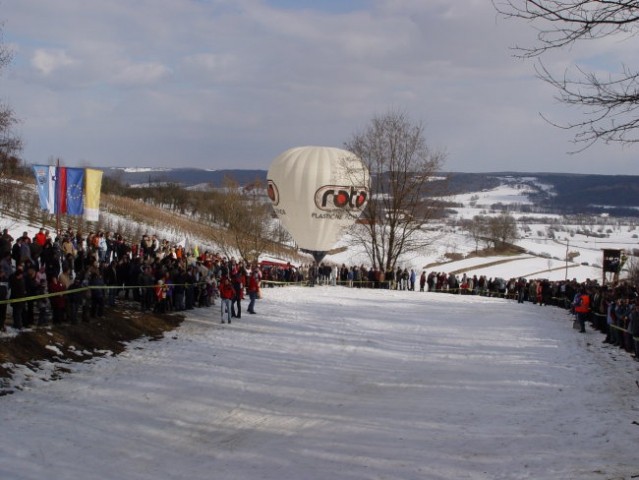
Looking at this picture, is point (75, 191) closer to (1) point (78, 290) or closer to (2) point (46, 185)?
(2) point (46, 185)

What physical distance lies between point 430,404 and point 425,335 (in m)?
8.36

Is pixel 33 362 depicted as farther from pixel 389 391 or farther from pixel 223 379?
pixel 389 391

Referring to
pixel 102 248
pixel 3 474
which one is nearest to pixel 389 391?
pixel 3 474

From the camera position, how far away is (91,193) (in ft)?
82.0

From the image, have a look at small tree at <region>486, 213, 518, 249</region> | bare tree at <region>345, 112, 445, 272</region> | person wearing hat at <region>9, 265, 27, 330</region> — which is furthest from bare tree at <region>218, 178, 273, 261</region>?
small tree at <region>486, 213, 518, 249</region>

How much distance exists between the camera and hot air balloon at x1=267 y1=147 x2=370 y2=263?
39.3m

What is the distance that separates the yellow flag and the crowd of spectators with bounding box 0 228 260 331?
1.83m

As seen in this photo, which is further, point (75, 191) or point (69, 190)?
point (75, 191)

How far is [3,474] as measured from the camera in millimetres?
8109

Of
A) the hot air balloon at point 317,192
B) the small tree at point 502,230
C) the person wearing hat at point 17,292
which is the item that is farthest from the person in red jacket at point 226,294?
the small tree at point 502,230

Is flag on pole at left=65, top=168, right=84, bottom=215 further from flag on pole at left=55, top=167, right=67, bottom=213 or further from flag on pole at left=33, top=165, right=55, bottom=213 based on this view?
flag on pole at left=33, top=165, right=55, bottom=213

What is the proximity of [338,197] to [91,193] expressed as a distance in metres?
17.3

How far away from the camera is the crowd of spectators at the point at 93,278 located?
576 inches

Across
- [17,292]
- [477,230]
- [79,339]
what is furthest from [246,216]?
[477,230]
